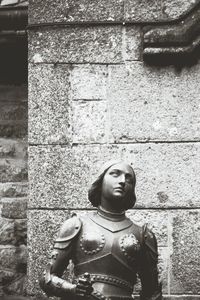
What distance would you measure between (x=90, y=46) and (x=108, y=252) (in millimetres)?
1898

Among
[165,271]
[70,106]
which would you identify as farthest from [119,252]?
[70,106]

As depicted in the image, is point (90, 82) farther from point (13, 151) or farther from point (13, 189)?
point (13, 189)

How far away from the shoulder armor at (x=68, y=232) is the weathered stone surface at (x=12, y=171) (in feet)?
6.62

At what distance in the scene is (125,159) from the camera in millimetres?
5785

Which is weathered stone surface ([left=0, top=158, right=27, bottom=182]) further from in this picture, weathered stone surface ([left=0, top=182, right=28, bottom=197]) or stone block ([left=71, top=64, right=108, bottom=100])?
stone block ([left=71, top=64, right=108, bottom=100])

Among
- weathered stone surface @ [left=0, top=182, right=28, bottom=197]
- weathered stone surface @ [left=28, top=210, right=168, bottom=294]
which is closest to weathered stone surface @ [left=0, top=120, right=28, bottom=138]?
weathered stone surface @ [left=0, top=182, right=28, bottom=197]

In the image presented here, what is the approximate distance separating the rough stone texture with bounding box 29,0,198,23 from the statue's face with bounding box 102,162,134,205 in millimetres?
1622

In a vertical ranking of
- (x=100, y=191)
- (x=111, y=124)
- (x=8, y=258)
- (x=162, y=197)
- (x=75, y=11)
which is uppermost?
(x=75, y=11)

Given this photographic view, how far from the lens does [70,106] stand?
5.87m

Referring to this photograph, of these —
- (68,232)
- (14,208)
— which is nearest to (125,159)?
(14,208)

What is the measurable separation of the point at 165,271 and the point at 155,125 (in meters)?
0.97

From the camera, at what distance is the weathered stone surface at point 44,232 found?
5.71 m

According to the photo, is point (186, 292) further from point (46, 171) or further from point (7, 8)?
point (7, 8)

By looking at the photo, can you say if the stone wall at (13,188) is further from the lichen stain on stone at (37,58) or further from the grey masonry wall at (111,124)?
the lichen stain on stone at (37,58)
